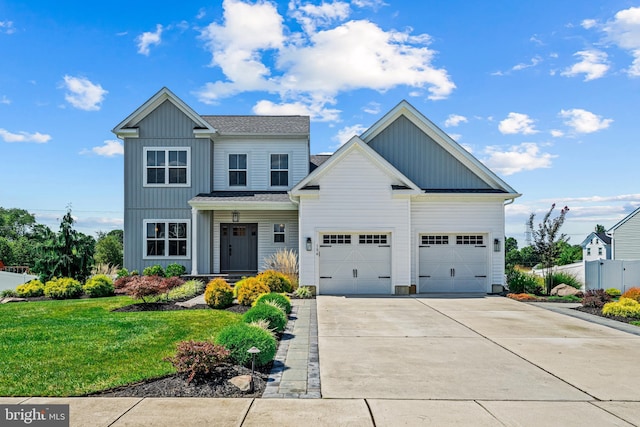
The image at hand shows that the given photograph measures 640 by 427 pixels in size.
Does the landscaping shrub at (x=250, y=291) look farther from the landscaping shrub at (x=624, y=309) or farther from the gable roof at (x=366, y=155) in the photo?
the landscaping shrub at (x=624, y=309)

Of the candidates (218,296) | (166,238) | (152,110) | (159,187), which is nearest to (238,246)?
(166,238)

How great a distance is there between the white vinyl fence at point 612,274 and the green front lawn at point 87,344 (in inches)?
601

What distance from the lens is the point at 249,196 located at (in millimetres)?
20406

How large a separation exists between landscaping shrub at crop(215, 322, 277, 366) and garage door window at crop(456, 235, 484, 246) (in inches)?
487

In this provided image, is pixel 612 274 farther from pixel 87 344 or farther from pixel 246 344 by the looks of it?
pixel 87 344

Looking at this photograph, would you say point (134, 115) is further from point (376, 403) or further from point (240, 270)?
point (376, 403)

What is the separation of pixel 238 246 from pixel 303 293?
5.69m

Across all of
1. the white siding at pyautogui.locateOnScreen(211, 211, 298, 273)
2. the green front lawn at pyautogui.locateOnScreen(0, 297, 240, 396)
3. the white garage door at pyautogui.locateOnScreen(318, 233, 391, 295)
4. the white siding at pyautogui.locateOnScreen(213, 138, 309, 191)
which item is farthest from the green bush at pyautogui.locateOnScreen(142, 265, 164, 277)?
the white garage door at pyautogui.locateOnScreen(318, 233, 391, 295)

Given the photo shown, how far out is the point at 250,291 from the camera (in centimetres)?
1386

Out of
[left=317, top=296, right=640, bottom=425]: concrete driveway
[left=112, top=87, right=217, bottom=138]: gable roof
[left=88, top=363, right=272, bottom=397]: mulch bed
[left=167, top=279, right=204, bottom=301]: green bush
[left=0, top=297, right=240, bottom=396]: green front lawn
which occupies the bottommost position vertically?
[left=317, top=296, right=640, bottom=425]: concrete driveway

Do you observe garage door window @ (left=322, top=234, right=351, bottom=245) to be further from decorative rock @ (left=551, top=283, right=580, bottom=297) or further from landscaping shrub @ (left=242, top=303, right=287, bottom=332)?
decorative rock @ (left=551, top=283, right=580, bottom=297)

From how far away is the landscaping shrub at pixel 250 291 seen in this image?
45.2ft

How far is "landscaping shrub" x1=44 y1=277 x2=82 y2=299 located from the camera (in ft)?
53.7

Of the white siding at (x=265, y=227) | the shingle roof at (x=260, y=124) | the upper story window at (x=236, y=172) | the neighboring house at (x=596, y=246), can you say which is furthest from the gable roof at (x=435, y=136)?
the neighboring house at (x=596, y=246)
